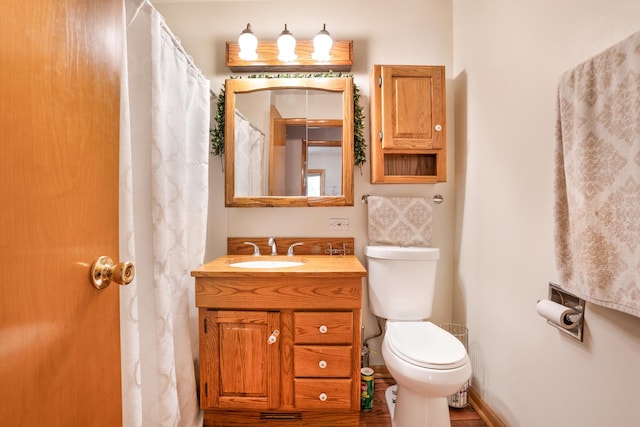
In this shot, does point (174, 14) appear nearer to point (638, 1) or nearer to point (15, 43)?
point (15, 43)

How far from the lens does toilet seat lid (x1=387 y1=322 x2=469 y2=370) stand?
48.8 inches

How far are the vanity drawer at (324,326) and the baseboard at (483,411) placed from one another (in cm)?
85

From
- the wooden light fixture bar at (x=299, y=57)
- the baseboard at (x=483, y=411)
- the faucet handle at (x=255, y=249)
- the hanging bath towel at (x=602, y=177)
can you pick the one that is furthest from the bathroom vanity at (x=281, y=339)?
the wooden light fixture bar at (x=299, y=57)

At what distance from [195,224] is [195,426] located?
3.24 feet

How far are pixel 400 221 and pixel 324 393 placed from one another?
3.48 ft

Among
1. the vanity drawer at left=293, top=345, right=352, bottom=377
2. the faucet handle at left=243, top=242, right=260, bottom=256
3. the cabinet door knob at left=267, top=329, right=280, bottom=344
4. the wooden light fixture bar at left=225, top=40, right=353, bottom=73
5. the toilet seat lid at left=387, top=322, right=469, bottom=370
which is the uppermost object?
the wooden light fixture bar at left=225, top=40, right=353, bottom=73

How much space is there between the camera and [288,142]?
1.88 metres

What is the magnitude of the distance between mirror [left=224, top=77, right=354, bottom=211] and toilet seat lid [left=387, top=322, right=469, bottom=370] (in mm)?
800

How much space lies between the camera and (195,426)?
1.43 metres

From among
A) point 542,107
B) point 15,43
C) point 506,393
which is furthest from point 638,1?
point 506,393

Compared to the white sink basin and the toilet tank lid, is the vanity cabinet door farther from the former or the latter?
the toilet tank lid

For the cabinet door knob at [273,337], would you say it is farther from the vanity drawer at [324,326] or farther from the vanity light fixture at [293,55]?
the vanity light fixture at [293,55]

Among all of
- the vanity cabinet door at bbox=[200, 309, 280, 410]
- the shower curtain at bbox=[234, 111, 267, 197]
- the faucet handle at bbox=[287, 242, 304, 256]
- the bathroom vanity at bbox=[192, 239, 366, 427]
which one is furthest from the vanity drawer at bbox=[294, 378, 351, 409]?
the shower curtain at bbox=[234, 111, 267, 197]

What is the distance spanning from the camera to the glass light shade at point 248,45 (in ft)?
5.87
